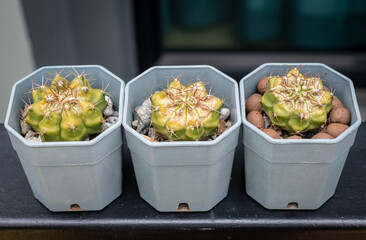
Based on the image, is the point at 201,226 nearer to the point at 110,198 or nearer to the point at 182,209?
the point at 182,209

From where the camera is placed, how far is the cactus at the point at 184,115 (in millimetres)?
→ 917

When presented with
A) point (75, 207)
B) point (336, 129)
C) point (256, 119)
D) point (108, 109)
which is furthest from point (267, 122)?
point (75, 207)

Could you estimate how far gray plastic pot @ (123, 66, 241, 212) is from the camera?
2.98ft

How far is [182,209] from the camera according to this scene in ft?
3.42

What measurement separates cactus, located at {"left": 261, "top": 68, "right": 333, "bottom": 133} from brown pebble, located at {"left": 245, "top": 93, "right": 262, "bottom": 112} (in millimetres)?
43

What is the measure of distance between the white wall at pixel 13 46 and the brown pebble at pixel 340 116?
140 centimetres

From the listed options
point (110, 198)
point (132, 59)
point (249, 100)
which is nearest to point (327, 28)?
point (132, 59)

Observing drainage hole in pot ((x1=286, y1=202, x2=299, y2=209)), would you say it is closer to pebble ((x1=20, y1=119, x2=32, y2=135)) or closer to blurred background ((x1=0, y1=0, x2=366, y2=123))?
pebble ((x1=20, y1=119, x2=32, y2=135))

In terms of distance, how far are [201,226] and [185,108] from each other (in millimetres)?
277

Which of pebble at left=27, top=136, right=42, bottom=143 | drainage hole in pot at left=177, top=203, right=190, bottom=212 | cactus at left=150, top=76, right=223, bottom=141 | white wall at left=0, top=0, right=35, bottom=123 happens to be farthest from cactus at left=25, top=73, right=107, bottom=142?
white wall at left=0, top=0, right=35, bottom=123

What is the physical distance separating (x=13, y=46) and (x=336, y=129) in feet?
4.89

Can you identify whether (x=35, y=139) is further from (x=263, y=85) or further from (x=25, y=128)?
(x=263, y=85)

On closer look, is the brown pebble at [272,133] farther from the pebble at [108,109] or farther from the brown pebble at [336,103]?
the pebble at [108,109]

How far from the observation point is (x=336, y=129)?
98 centimetres
